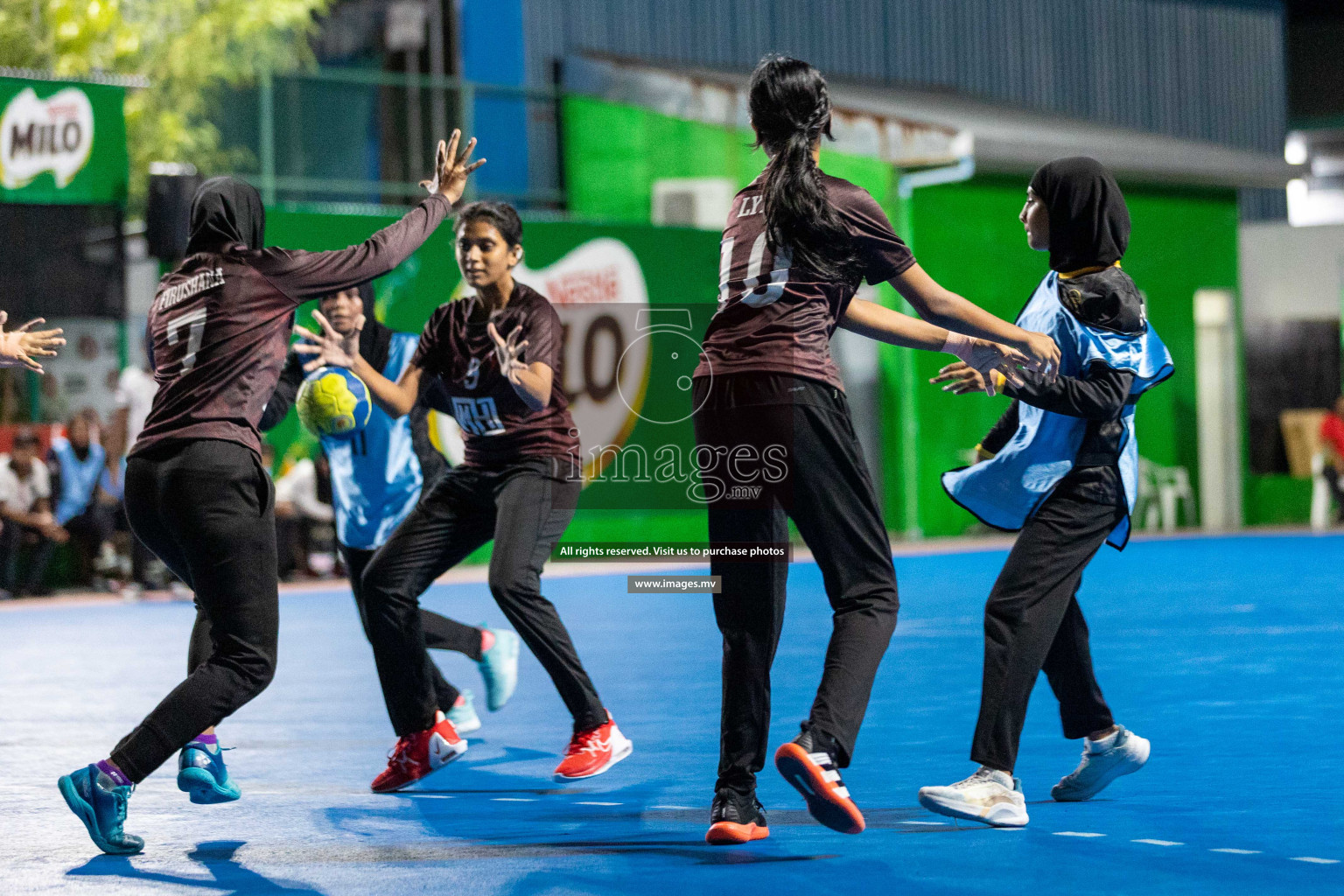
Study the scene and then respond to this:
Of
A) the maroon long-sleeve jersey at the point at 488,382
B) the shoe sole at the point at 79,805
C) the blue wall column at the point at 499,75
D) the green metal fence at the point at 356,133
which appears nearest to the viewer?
the shoe sole at the point at 79,805

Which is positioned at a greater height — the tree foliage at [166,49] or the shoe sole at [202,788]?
the tree foliage at [166,49]

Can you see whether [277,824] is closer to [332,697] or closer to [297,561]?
[332,697]

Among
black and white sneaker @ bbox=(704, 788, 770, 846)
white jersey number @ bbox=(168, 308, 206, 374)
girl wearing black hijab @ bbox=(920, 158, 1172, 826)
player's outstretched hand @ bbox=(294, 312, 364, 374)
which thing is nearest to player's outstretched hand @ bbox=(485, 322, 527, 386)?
player's outstretched hand @ bbox=(294, 312, 364, 374)

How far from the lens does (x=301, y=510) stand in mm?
17578

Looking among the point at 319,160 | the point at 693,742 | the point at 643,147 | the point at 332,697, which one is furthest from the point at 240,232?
the point at 643,147

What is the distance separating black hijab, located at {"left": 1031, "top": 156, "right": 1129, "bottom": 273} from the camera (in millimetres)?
5430

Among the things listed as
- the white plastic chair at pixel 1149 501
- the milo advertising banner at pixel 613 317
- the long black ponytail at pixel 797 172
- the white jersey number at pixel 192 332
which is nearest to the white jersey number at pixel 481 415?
the white jersey number at pixel 192 332

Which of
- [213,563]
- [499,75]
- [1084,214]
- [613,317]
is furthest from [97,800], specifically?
[499,75]

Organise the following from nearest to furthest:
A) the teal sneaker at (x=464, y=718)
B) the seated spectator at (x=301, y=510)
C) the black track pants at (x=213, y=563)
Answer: the black track pants at (x=213, y=563) → the teal sneaker at (x=464, y=718) → the seated spectator at (x=301, y=510)

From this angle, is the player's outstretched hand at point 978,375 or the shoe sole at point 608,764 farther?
the shoe sole at point 608,764

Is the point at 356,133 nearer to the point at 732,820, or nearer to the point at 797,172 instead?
the point at 797,172

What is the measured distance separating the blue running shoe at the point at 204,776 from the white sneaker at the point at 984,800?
233 centimetres

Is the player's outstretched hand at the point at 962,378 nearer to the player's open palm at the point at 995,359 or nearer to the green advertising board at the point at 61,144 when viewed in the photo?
the player's open palm at the point at 995,359

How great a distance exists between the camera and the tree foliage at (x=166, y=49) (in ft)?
85.6
